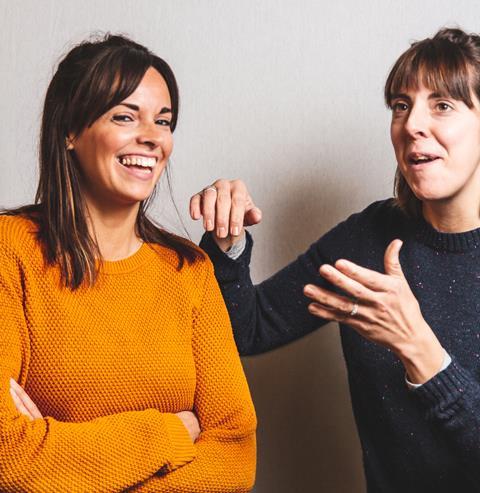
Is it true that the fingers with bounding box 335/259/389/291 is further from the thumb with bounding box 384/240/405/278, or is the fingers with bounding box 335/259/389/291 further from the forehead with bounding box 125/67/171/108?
the forehead with bounding box 125/67/171/108

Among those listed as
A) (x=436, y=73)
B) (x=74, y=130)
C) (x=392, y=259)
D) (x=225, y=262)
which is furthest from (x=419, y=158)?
(x=74, y=130)

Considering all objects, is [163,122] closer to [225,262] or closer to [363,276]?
[225,262]

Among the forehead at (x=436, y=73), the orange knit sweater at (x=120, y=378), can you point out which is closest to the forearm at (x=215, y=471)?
the orange knit sweater at (x=120, y=378)

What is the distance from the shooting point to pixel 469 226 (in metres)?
1.64

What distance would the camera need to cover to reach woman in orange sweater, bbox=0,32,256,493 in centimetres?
137

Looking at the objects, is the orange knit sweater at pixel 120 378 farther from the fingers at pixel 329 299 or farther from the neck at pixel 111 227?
the fingers at pixel 329 299

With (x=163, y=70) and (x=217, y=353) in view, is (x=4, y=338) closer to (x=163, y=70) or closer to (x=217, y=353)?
(x=217, y=353)

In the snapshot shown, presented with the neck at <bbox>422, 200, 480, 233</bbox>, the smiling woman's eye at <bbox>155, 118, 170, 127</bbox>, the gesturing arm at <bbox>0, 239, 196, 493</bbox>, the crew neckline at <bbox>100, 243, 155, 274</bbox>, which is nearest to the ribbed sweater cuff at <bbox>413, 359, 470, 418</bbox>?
A: the neck at <bbox>422, 200, 480, 233</bbox>

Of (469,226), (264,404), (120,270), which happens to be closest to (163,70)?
(120,270)

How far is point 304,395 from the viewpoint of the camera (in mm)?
2059

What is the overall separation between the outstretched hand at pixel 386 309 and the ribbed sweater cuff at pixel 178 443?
12.5 inches

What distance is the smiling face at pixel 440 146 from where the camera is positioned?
1579 mm

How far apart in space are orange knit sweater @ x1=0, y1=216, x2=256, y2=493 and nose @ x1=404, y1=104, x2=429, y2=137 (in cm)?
49

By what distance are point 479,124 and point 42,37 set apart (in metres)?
1.10
